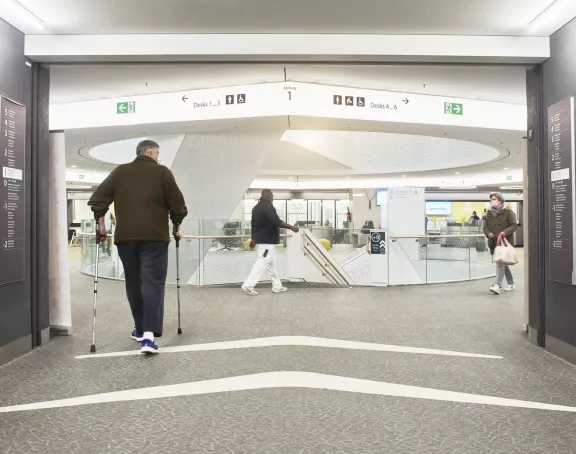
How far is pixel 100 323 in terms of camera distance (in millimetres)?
4625

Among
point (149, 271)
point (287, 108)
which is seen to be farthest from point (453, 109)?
point (149, 271)

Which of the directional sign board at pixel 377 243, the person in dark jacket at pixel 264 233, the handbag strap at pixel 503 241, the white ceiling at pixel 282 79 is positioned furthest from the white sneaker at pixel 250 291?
the handbag strap at pixel 503 241

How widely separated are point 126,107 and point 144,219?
3936mm

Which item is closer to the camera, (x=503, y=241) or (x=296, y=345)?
(x=296, y=345)

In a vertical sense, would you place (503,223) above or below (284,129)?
below

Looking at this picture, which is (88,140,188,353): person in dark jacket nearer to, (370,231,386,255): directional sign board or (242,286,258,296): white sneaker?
(242,286,258,296): white sneaker

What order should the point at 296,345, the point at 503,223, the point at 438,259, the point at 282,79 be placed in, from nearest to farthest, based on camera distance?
the point at 296,345, the point at 282,79, the point at 503,223, the point at 438,259

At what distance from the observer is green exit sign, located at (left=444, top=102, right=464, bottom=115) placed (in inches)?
260

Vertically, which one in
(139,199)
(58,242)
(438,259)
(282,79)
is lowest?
(438,259)

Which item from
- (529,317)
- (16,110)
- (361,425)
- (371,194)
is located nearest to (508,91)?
(529,317)

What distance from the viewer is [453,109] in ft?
21.7

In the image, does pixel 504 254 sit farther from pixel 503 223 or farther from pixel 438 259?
pixel 438 259

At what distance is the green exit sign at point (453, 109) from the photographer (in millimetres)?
6605

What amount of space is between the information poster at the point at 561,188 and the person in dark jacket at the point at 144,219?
318 centimetres
